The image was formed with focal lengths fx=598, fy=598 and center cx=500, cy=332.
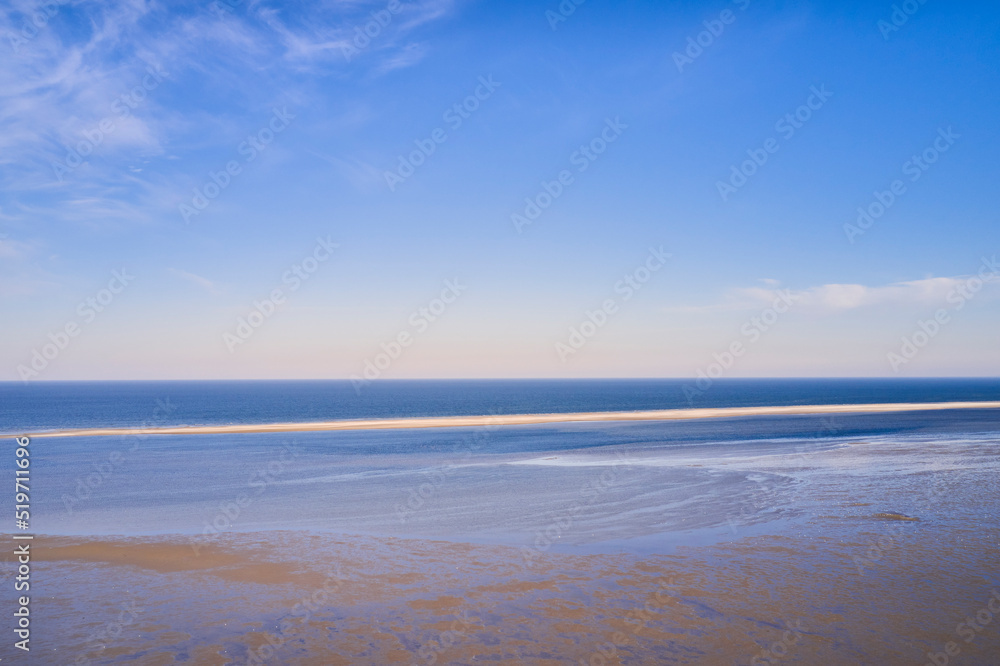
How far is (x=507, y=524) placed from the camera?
1781 centimetres

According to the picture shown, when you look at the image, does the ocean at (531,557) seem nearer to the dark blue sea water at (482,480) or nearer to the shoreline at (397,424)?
the dark blue sea water at (482,480)

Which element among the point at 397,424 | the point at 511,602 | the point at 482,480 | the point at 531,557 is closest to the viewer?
the point at 511,602

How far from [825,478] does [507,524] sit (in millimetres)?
14812

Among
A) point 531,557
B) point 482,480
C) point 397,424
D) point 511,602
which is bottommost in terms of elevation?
point 511,602

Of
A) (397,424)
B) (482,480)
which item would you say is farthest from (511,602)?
(397,424)

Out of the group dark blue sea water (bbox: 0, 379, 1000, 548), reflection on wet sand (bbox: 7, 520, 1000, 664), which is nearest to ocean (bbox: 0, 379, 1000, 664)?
reflection on wet sand (bbox: 7, 520, 1000, 664)

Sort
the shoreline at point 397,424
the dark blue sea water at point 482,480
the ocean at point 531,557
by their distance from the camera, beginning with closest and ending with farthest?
the ocean at point 531,557, the dark blue sea water at point 482,480, the shoreline at point 397,424

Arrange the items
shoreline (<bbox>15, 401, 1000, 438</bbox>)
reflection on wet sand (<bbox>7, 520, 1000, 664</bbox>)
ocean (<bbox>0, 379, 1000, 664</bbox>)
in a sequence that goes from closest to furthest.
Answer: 1. reflection on wet sand (<bbox>7, 520, 1000, 664</bbox>)
2. ocean (<bbox>0, 379, 1000, 664</bbox>)
3. shoreline (<bbox>15, 401, 1000, 438</bbox>)

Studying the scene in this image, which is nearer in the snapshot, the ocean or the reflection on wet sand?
the reflection on wet sand

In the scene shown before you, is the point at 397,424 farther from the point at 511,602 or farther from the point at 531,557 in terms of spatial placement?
the point at 511,602

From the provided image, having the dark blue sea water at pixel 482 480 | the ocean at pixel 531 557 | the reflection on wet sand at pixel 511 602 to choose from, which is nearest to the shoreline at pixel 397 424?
the dark blue sea water at pixel 482 480

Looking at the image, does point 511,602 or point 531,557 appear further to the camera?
point 531,557

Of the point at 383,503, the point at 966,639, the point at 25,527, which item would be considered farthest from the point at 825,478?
the point at 25,527

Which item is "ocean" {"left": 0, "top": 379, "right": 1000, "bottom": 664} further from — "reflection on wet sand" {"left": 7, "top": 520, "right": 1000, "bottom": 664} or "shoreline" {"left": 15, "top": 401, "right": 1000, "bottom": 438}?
"shoreline" {"left": 15, "top": 401, "right": 1000, "bottom": 438}
